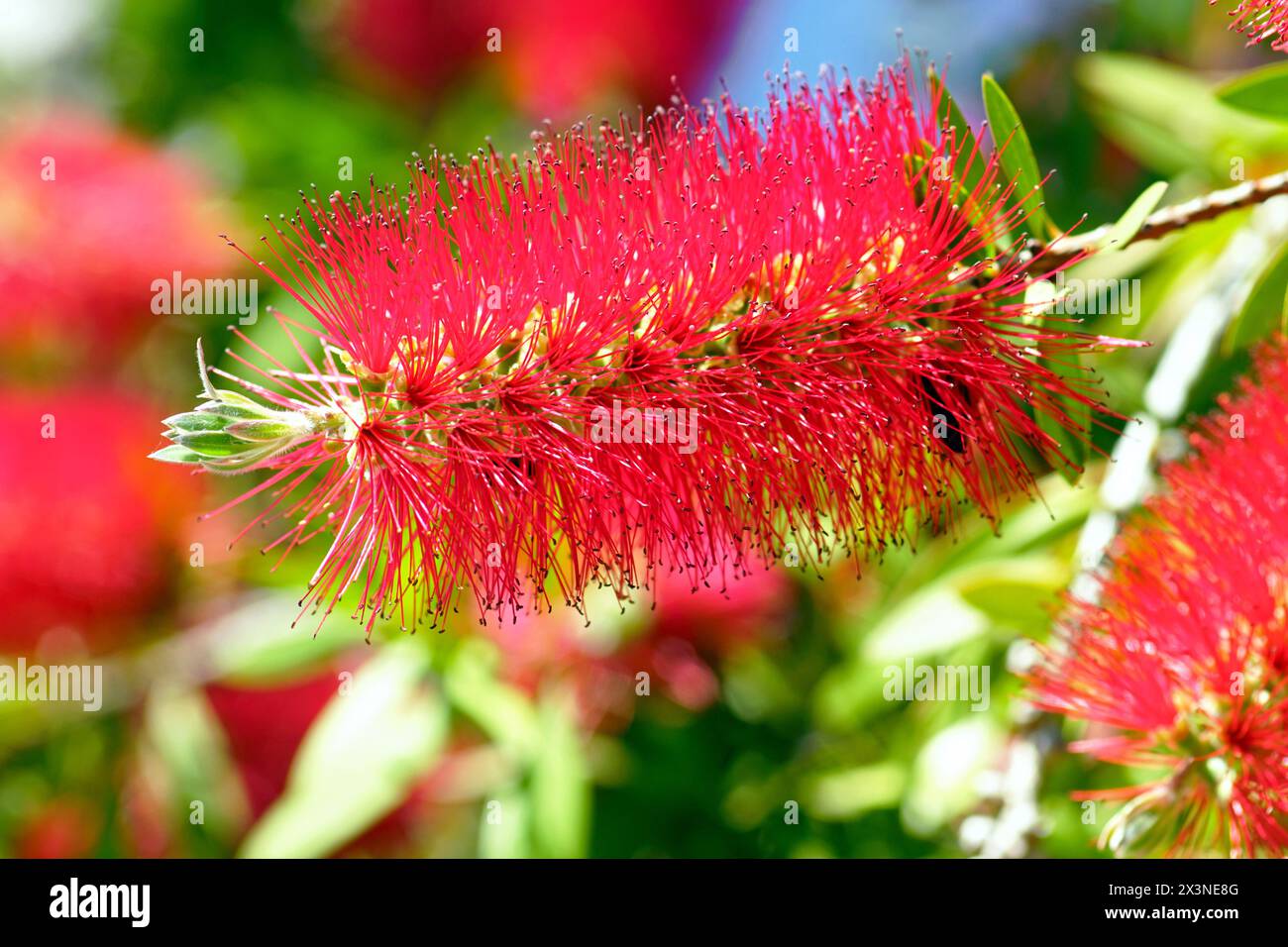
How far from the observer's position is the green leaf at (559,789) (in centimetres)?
148

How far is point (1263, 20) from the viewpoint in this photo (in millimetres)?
843

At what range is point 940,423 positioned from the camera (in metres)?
0.90

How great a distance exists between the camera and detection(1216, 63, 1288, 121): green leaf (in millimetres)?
981

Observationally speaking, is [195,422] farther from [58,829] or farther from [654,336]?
[58,829]

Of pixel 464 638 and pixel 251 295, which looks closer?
pixel 464 638

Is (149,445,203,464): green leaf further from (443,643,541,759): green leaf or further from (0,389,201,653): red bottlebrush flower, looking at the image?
(0,389,201,653): red bottlebrush flower

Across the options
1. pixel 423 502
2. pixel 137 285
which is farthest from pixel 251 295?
pixel 423 502

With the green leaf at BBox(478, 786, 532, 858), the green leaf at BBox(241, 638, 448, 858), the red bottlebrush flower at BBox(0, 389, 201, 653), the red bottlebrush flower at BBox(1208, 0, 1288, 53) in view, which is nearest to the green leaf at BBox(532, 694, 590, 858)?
the green leaf at BBox(478, 786, 532, 858)

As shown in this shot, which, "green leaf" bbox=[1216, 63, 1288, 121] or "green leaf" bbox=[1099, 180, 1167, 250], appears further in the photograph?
"green leaf" bbox=[1216, 63, 1288, 121]

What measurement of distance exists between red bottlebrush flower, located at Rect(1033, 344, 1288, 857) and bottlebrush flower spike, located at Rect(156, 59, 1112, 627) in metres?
0.15

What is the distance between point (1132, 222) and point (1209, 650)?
1.12 feet

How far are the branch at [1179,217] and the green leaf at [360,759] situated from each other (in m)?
1.00
